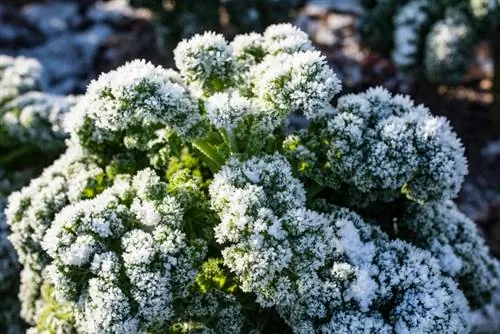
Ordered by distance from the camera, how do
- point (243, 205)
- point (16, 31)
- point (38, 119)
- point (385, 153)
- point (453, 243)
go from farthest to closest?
point (16, 31) < point (38, 119) < point (453, 243) < point (385, 153) < point (243, 205)

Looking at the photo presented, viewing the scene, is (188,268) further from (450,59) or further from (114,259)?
(450,59)

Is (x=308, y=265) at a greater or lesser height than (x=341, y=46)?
lesser

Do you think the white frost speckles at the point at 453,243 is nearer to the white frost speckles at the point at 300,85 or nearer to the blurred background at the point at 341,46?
the white frost speckles at the point at 300,85

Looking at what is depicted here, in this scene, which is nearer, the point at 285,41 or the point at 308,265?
the point at 308,265

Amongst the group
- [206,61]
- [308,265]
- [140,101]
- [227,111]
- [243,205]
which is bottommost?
[308,265]

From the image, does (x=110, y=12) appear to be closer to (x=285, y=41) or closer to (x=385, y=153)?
(x=285, y=41)

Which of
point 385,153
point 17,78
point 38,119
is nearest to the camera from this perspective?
point 385,153

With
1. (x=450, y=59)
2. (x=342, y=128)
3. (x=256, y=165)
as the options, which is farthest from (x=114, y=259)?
(x=450, y=59)

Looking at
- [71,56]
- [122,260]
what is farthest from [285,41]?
[71,56]

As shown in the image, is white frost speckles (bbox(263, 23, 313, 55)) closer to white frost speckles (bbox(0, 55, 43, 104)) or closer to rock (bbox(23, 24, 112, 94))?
white frost speckles (bbox(0, 55, 43, 104))
